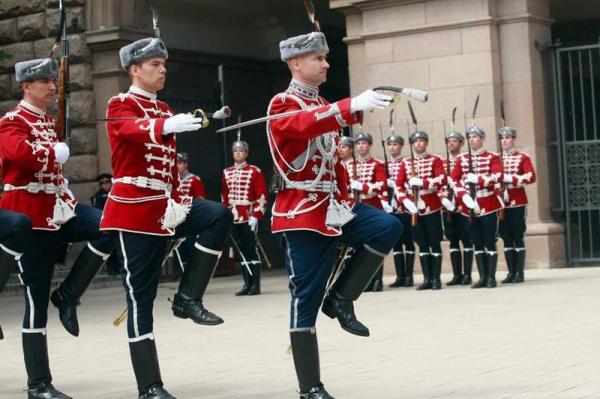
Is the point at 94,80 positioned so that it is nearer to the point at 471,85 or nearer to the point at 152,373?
the point at 471,85

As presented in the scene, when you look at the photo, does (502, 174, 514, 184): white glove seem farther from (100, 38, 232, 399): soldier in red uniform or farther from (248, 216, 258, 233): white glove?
(100, 38, 232, 399): soldier in red uniform

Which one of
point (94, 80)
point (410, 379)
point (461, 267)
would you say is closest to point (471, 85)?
point (461, 267)

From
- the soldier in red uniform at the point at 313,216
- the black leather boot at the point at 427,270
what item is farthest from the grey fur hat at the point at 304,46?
the black leather boot at the point at 427,270

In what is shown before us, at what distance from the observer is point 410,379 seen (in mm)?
7570

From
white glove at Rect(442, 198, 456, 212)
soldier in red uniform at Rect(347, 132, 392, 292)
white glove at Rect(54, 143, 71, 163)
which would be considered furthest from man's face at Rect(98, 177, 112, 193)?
white glove at Rect(54, 143, 71, 163)

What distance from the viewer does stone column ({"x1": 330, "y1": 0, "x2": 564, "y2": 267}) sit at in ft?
54.5

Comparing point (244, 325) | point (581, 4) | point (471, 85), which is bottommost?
point (244, 325)

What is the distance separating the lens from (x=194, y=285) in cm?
730

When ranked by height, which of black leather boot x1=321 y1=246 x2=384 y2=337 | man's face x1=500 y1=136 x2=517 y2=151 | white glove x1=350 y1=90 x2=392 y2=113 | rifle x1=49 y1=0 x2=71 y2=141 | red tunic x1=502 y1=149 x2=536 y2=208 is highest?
rifle x1=49 y1=0 x2=71 y2=141

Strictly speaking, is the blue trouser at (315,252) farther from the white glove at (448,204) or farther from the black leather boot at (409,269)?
the black leather boot at (409,269)

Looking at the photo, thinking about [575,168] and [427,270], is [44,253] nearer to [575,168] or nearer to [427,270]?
[427,270]

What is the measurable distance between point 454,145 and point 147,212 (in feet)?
29.0

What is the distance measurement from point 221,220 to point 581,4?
51.8ft

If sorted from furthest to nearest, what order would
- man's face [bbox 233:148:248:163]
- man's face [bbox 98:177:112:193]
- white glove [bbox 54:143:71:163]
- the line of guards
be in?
man's face [bbox 98:177:112:193] → man's face [bbox 233:148:248:163] → white glove [bbox 54:143:71:163] → the line of guards
